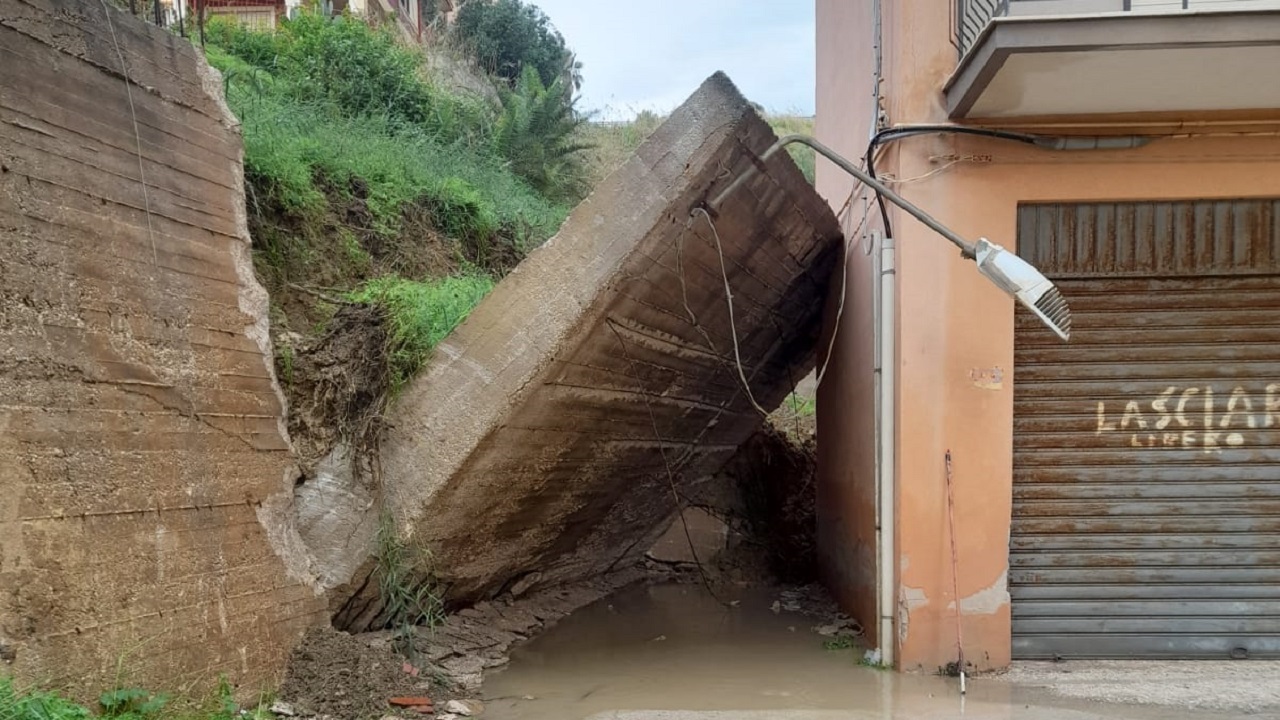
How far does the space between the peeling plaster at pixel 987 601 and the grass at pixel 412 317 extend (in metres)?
3.70

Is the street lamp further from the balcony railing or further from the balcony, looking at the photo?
the balcony railing

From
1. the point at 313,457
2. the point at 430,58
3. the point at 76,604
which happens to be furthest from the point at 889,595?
the point at 430,58

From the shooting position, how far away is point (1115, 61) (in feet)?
15.2

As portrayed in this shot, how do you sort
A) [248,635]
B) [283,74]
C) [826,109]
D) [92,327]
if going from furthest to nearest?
[283,74], [826,109], [248,635], [92,327]

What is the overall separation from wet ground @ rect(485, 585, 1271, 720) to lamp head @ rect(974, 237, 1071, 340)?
221 centimetres

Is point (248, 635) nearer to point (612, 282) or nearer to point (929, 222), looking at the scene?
point (612, 282)

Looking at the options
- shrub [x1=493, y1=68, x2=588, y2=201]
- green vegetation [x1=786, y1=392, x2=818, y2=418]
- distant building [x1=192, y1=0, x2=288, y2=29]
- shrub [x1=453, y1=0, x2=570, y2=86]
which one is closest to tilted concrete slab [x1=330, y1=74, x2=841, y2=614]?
green vegetation [x1=786, y1=392, x2=818, y2=418]

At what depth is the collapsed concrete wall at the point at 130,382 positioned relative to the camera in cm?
323

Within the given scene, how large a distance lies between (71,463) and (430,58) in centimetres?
1635

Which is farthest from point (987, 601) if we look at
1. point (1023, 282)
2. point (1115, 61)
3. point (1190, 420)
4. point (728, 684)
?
point (1115, 61)

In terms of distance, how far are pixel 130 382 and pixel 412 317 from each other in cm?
168

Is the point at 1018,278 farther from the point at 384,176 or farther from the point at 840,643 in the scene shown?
the point at 384,176

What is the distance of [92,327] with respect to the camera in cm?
351

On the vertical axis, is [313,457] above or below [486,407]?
below
